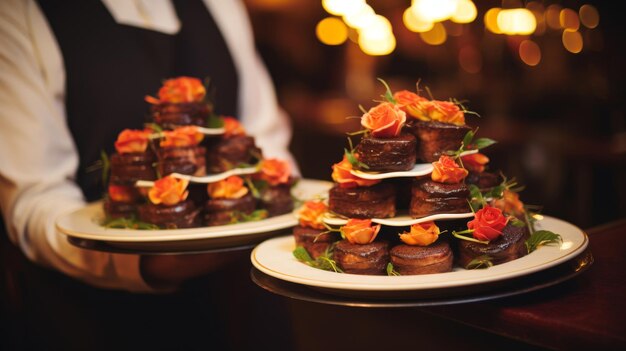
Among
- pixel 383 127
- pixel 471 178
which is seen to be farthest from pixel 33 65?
pixel 471 178

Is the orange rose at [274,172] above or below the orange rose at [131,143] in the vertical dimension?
below

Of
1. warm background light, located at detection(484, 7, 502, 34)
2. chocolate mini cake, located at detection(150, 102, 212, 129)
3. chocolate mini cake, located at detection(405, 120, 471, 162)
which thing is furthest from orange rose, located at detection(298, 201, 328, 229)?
warm background light, located at detection(484, 7, 502, 34)

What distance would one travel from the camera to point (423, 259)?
1.50 meters

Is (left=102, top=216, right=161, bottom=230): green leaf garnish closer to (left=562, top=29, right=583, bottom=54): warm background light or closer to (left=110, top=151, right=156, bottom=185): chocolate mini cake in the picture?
(left=110, top=151, right=156, bottom=185): chocolate mini cake

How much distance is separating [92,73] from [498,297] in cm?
205

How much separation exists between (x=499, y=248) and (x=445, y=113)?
1.39 ft

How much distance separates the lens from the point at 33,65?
2.52 m

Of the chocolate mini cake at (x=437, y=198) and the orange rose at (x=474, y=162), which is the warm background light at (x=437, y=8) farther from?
the chocolate mini cake at (x=437, y=198)

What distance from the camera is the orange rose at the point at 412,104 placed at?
1.74 m

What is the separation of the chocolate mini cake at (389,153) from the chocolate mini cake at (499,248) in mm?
260

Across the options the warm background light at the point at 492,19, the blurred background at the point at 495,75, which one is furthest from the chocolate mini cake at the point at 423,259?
the warm background light at the point at 492,19

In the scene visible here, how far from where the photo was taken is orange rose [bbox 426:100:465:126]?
1.72m

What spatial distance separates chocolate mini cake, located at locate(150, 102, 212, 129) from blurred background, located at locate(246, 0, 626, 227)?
2.85ft

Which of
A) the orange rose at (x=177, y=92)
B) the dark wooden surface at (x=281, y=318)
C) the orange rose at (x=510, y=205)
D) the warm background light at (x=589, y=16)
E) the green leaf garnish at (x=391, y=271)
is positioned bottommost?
the dark wooden surface at (x=281, y=318)
